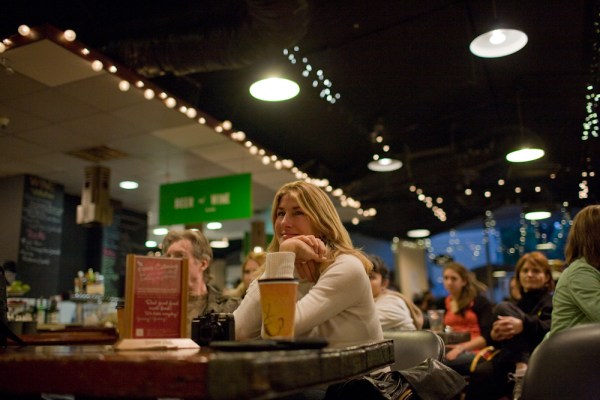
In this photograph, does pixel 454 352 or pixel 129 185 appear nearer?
pixel 454 352

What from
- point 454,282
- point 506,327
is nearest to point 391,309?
point 506,327

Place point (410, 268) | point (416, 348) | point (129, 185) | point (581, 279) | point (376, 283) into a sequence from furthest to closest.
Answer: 1. point (410, 268)
2. point (129, 185)
3. point (376, 283)
4. point (581, 279)
5. point (416, 348)

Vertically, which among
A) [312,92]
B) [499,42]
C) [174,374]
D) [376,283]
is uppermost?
[312,92]

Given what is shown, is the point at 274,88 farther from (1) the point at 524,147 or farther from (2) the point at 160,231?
(2) the point at 160,231

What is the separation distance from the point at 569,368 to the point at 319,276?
2.59ft

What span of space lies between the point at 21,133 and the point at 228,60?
2905 mm

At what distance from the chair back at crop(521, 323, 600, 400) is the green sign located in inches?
231

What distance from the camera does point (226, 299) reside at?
313cm

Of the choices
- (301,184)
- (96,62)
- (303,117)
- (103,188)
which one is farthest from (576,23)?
(103,188)

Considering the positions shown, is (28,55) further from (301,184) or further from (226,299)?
(301,184)

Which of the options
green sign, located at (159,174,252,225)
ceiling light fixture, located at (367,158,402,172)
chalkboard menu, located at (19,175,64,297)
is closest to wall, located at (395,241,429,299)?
ceiling light fixture, located at (367,158,402,172)

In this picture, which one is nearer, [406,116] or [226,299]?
[226,299]

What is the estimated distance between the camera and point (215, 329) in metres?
1.58

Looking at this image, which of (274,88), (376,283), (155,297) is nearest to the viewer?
(155,297)
